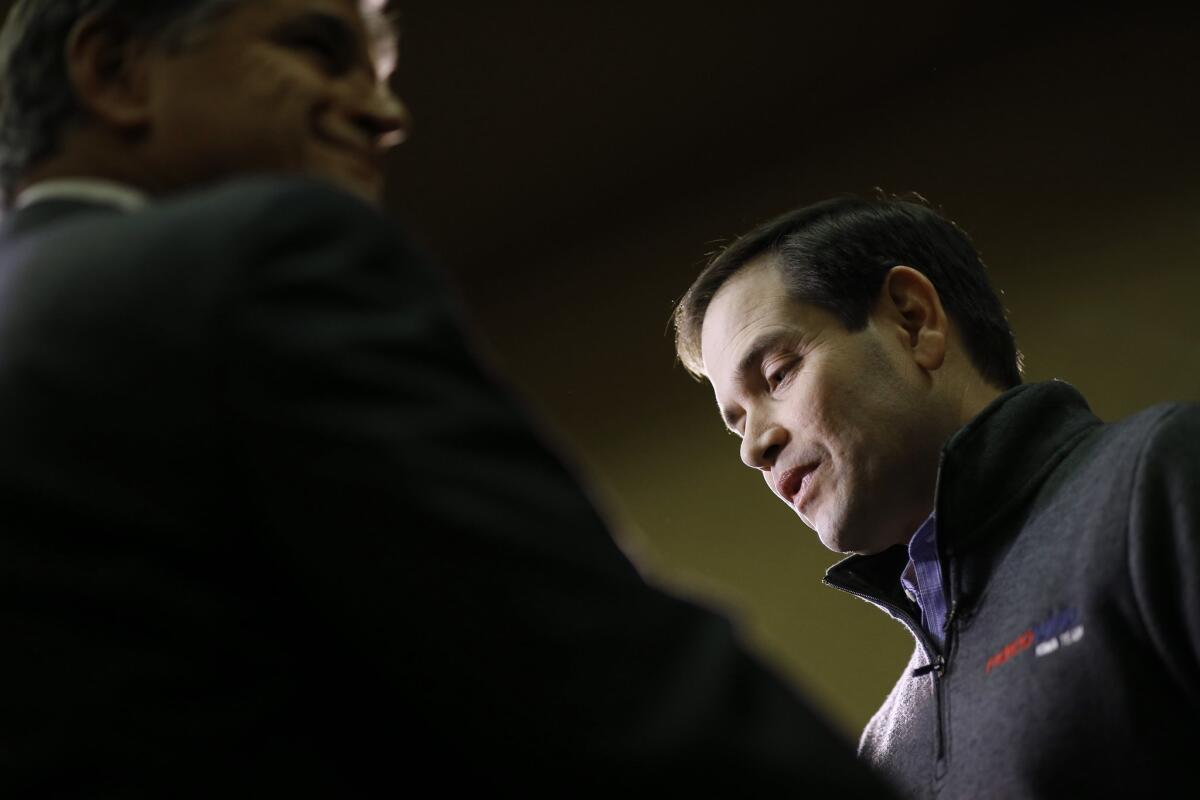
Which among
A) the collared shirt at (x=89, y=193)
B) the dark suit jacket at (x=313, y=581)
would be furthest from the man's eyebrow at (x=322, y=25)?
the dark suit jacket at (x=313, y=581)

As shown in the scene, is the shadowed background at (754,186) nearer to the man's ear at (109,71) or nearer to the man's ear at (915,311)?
the man's ear at (915,311)

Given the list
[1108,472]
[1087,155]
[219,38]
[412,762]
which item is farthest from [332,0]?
[1087,155]

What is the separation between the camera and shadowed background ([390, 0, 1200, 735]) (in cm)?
276

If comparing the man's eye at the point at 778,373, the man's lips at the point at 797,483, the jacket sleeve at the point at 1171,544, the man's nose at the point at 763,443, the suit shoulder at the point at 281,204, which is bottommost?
the jacket sleeve at the point at 1171,544

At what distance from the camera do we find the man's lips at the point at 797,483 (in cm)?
147

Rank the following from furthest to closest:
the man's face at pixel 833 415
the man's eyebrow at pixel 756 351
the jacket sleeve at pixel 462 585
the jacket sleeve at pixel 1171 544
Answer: the man's eyebrow at pixel 756 351 < the man's face at pixel 833 415 < the jacket sleeve at pixel 1171 544 < the jacket sleeve at pixel 462 585

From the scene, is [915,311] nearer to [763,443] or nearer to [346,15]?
[763,443]

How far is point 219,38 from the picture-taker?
73cm

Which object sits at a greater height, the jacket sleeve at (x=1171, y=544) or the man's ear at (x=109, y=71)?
the man's ear at (x=109, y=71)

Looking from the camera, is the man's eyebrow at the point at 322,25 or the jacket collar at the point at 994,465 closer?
the man's eyebrow at the point at 322,25

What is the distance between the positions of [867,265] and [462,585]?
3.90 feet

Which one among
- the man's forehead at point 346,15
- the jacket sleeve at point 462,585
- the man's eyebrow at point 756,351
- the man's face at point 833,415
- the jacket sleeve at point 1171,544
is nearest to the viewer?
the jacket sleeve at point 462,585

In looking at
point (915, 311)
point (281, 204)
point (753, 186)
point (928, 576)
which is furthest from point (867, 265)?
point (753, 186)

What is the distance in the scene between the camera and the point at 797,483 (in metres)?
1.49
